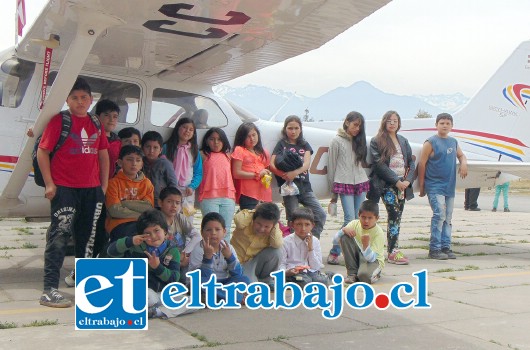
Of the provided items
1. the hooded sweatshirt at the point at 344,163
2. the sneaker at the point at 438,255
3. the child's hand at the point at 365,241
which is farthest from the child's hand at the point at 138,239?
the sneaker at the point at 438,255

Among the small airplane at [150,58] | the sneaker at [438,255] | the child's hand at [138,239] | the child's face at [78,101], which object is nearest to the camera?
the small airplane at [150,58]

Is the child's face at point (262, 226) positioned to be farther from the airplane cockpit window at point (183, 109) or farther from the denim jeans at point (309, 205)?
the airplane cockpit window at point (183, 109)

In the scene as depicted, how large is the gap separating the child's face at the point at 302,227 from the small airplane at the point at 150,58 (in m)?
1.51

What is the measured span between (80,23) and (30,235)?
5692 millimetres

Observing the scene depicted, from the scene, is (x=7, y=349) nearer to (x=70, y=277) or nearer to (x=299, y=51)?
(x=70, y=277)

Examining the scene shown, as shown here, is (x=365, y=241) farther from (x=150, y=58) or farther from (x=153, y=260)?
(x=150, y=58)

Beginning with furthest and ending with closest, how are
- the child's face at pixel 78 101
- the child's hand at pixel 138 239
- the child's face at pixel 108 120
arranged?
1. the child's face at pixel 108 120
2. the child's face at pixel 78 101
3. the child's hand at pixel 138 239

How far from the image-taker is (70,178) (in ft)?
15.5

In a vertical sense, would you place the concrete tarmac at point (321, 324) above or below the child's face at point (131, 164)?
below

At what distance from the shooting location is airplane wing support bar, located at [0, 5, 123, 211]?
13.8 feet

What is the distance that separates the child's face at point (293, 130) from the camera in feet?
21.5

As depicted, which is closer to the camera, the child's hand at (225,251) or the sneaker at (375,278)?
the child's hand at (225,251)

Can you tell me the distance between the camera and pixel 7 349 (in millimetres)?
3406

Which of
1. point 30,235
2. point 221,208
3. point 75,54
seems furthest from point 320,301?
point 30,235
